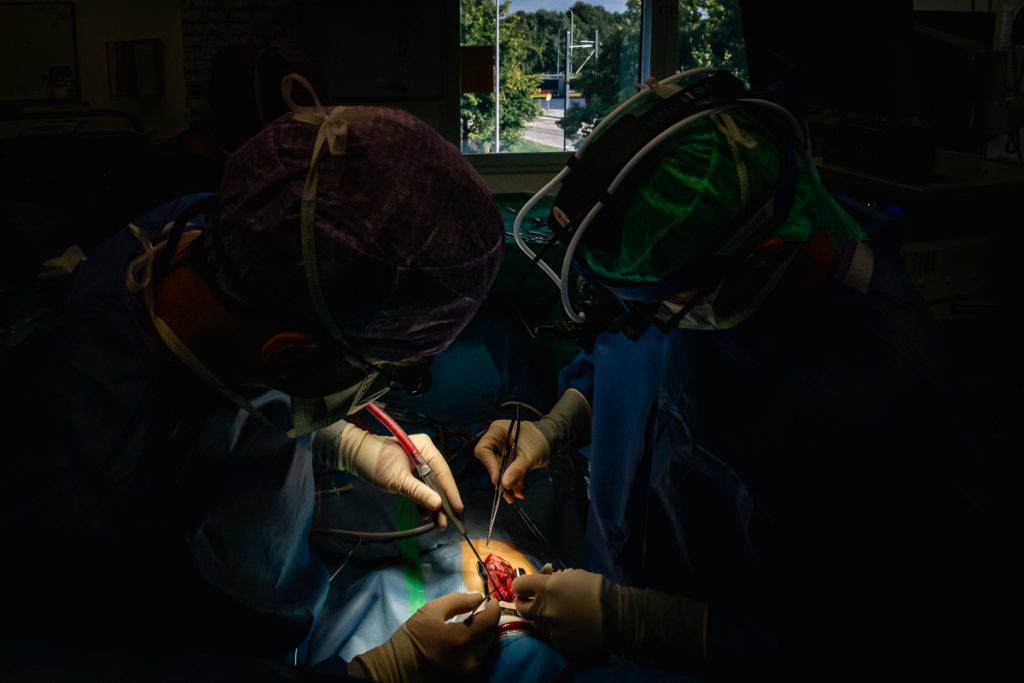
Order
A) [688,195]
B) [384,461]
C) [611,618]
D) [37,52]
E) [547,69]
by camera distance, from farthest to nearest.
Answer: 1. [547,69]
2. [37,52]
3. [384,461]
4. [611,618]
5. [688,195]

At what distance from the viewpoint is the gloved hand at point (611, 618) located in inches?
58.7

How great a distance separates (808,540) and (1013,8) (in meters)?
3.20

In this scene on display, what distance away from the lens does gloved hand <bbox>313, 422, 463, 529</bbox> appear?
1.80 meters

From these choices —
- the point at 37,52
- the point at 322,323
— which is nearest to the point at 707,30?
the point at 37,52

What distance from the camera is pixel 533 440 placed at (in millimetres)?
1977

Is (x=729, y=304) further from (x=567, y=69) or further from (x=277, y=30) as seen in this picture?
(x=567, y=69)

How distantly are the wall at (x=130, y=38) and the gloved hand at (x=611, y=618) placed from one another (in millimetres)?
4008

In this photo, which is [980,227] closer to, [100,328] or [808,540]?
[808,540]

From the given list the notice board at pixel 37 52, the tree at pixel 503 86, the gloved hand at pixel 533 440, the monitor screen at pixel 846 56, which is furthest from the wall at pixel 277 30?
the gloved hand at pixel 533 440

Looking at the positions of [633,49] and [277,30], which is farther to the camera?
[633,49]

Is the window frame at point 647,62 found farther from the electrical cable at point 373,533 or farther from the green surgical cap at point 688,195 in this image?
the green surgical cap at point 688,195

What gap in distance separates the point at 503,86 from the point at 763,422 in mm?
4193

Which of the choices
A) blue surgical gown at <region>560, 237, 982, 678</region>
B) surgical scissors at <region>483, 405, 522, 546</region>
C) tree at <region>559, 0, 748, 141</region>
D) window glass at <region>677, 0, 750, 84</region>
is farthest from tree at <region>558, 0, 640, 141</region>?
blue surgical gown at <region>560, 237, 982, 678</region>

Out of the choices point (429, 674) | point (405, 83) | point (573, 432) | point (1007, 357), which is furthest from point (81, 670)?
point (405, 83)
